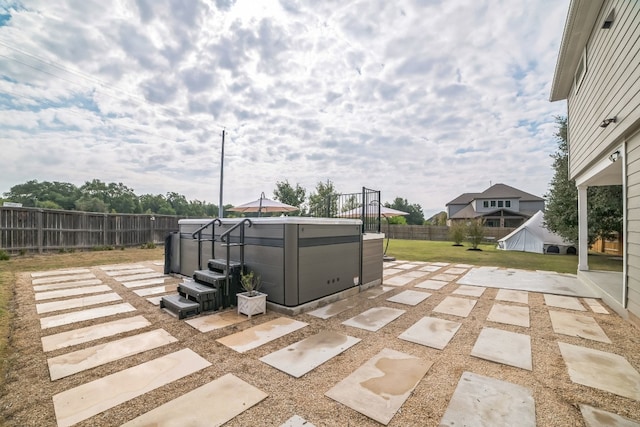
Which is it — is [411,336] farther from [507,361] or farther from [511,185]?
[511,185]

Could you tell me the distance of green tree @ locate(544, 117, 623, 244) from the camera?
376 inches

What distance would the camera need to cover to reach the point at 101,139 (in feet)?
32.5

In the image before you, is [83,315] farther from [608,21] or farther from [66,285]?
[608,21]

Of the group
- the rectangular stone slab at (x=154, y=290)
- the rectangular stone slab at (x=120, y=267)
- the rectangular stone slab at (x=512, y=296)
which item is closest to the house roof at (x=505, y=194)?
the rectangular stone slab at (x=512, y=296)

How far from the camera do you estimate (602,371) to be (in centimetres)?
235

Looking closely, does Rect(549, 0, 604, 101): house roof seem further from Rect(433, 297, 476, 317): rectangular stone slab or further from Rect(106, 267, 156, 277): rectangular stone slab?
Rect(106, 267, 156, 277): rectangular stone slab

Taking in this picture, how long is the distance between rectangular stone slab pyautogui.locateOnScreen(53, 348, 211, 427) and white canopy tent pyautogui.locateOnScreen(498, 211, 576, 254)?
16.1 m

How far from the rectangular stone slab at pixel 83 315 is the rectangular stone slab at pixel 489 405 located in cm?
421

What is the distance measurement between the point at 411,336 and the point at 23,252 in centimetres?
1212

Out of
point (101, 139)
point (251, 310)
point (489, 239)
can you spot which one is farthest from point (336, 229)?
point (489, 239)

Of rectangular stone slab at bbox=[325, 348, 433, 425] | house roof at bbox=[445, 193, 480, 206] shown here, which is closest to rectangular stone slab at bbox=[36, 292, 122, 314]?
rectangular stone slab at bbox=[325, 348, 433, 425]

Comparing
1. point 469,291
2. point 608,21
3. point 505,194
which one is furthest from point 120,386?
point 505,194

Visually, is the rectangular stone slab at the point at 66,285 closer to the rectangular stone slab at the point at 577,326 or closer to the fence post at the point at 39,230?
the fence post at the point at 39,230

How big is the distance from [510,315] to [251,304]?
12.3 feet
